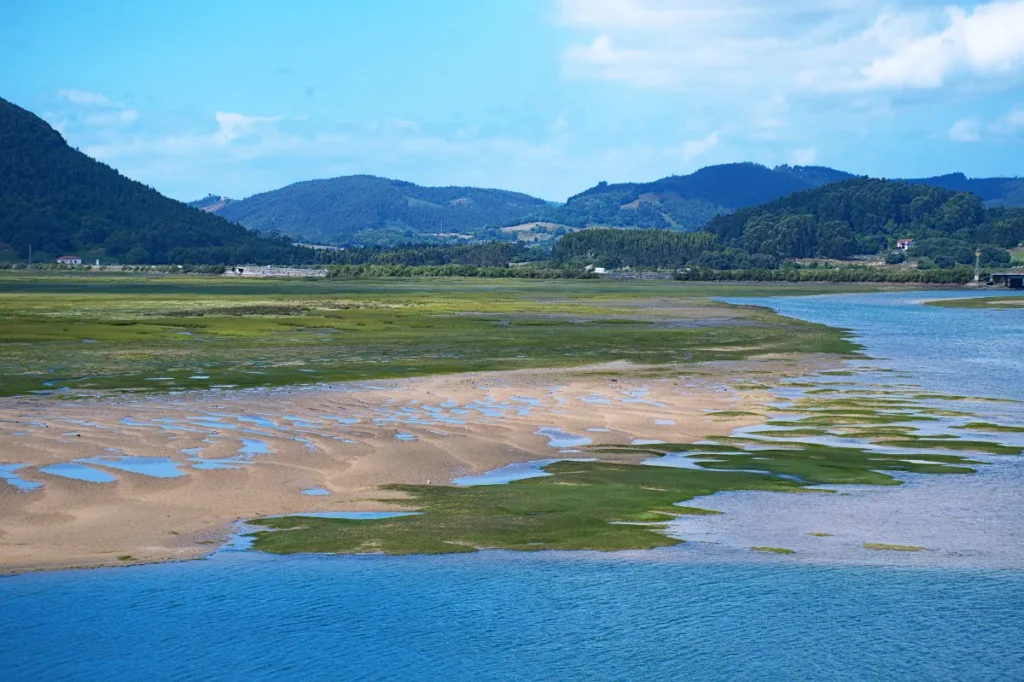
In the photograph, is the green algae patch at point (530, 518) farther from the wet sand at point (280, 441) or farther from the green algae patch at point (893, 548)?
the green algae patch at point (893, 548)

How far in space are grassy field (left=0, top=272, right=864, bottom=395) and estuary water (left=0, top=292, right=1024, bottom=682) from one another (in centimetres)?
2038

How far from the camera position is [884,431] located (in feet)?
89.2

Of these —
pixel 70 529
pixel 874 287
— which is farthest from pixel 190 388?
pixel 874 287

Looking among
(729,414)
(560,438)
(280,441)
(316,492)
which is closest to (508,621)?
(316,492)

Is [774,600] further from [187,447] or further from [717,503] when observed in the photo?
[187,447]

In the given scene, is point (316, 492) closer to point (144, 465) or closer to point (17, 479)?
point (144, 465)

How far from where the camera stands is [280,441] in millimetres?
24797

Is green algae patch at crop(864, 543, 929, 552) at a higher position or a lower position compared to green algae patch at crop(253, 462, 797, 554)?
lower

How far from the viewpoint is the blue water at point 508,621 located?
12617mm

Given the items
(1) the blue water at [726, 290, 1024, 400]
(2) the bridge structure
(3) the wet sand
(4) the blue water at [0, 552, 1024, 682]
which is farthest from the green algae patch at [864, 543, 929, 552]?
(2) the bridge structure

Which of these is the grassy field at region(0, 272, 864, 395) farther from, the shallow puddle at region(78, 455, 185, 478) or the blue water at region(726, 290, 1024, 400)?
the shallow puddle at region(78, 455, 185, 478)

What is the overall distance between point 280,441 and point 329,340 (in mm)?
30936

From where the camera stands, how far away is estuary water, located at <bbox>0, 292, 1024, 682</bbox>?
12.6 m

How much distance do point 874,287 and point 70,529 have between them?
17541 cm
